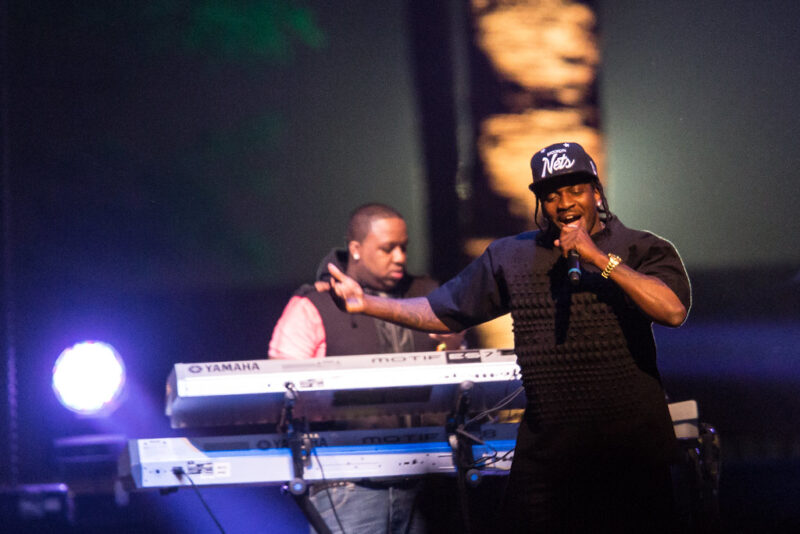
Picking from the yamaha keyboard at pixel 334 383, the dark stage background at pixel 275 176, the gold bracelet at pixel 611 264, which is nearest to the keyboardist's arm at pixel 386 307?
the yamaha keyboard at pixel 334 383

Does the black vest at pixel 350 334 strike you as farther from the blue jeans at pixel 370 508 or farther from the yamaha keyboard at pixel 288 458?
the yamaha keyboard at pixel 288 458

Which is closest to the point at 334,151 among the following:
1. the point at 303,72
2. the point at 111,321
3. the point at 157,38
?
the point at 303,72

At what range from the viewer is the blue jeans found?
366 cm

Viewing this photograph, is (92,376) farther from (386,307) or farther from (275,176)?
(386,307)

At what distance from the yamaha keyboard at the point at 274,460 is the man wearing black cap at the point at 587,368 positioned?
55cm

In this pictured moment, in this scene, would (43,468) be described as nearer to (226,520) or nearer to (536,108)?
(226,520)

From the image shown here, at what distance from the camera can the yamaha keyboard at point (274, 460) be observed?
3.42 metres

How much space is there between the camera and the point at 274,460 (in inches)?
135

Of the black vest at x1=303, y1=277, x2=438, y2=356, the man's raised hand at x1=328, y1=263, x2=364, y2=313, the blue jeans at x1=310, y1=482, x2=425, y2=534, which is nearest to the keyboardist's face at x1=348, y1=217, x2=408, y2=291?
the black vest at x1=303, y1=277, x2=438, y2=356

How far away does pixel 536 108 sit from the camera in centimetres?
546

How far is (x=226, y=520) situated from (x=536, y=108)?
9.93 feet

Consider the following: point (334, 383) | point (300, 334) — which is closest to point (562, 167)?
point (334, 383)

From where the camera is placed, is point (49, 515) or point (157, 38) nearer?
point (49, 515)

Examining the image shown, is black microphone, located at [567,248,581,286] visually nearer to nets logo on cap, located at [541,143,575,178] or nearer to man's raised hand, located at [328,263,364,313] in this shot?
nets logo on cap, located at [541,143,575,178]
